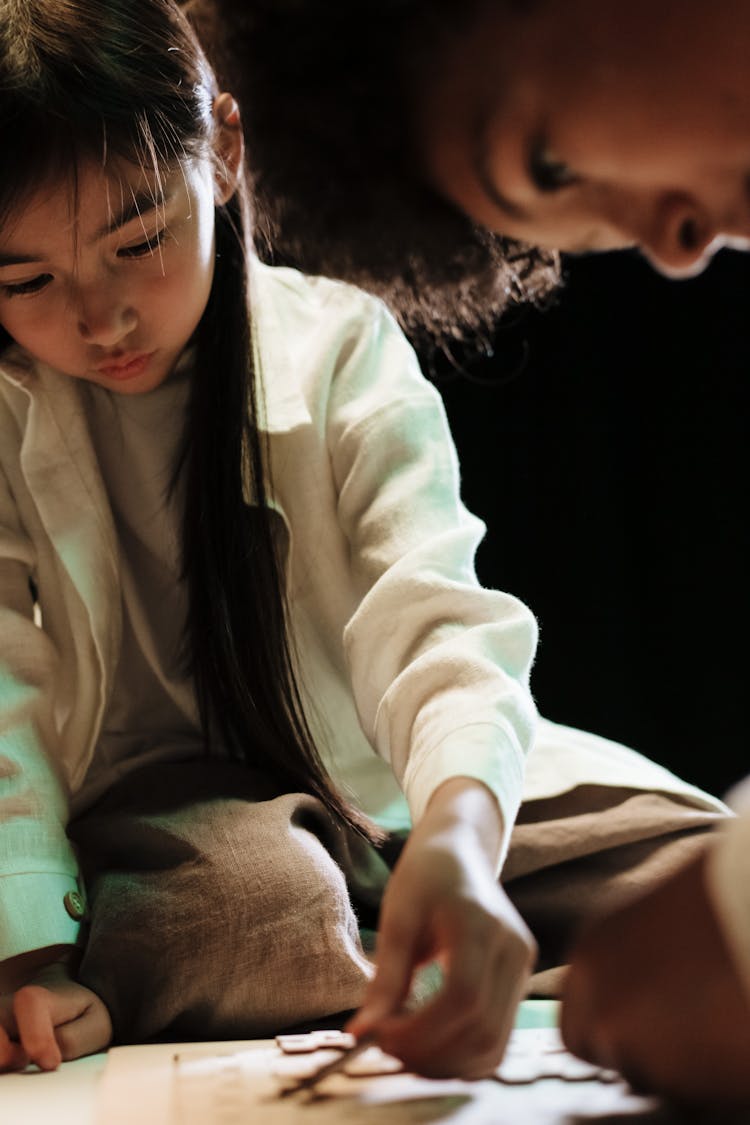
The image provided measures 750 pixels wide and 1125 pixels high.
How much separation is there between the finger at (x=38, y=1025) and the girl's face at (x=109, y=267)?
1.36 feet

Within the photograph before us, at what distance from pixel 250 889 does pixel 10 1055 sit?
175 millimetres

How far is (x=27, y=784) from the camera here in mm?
1016

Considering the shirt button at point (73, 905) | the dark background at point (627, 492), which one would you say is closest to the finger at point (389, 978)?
the shirt button at point (73, 905)

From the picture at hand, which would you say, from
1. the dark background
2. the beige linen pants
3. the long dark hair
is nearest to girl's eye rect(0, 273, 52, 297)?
the long dark hair

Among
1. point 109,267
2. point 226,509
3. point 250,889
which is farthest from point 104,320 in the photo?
point 250,889

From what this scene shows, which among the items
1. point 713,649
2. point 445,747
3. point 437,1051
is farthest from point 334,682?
point 713,649

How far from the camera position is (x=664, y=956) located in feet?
1.81

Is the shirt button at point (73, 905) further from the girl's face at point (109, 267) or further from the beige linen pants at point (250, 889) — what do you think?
the girl's face at point (109, 267)

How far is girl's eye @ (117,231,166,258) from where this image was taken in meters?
0.98

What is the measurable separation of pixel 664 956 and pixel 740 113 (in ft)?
1.07

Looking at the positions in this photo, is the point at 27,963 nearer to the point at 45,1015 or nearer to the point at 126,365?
the point at 45,1015

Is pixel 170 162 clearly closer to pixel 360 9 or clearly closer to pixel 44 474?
pixel 44 474

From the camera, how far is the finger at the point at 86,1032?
2.93 ft

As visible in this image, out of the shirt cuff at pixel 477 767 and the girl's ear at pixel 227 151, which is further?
the girl's ear at pixel 227 151
